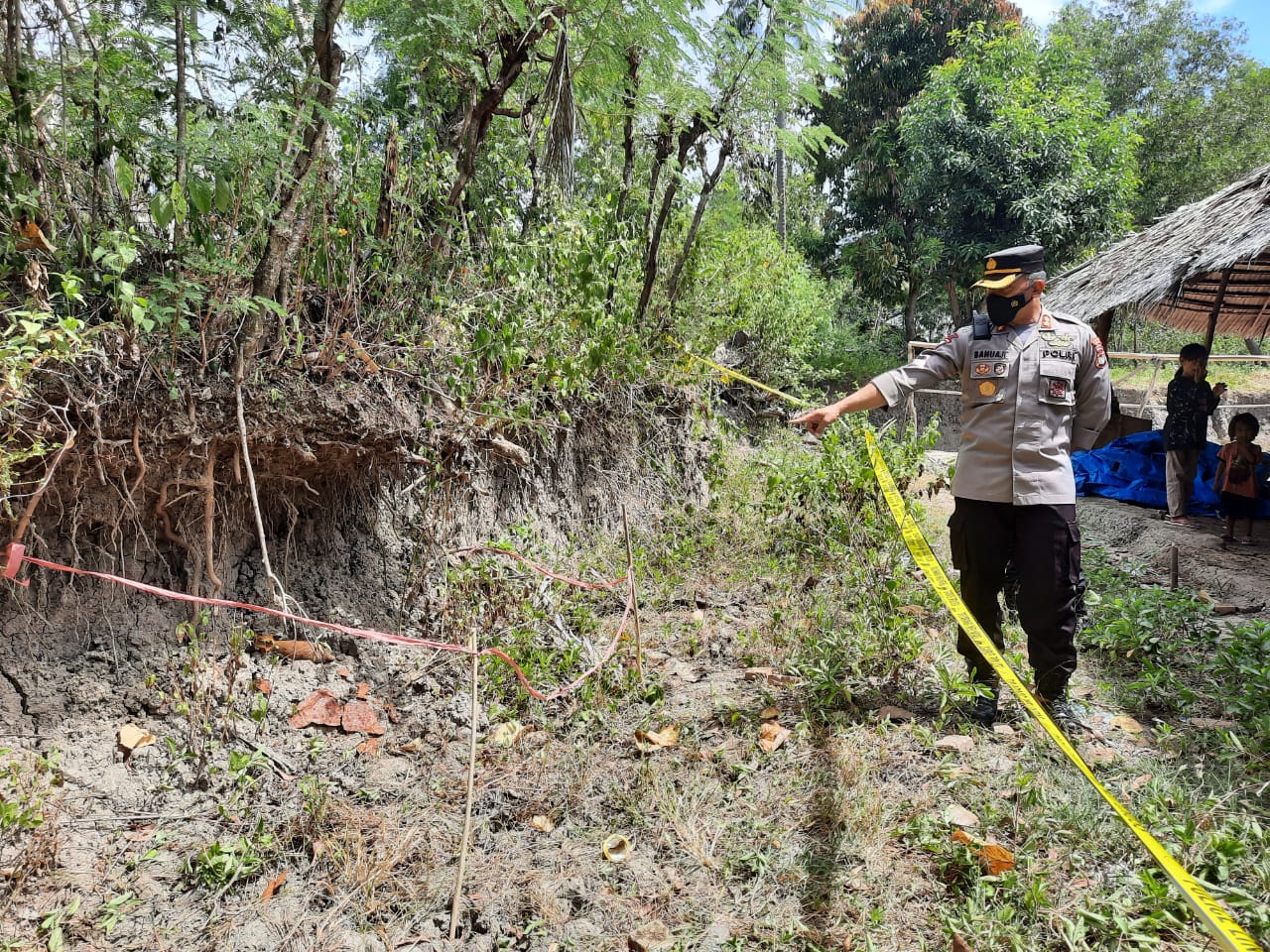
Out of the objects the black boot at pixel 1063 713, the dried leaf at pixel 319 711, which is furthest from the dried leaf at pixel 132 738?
the black boot at pixel 1063 713

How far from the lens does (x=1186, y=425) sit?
6.30 m

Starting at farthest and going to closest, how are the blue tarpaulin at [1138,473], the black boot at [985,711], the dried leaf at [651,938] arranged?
the blue tarpaulin at [1138,473]
the black boot at [985,711]
the dried leaf at [651,938]

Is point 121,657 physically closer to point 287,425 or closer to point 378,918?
point 287,425

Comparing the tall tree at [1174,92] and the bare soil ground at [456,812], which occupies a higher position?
the tall tree at [1174,92]

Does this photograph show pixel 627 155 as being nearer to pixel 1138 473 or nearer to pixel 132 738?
pixel 132 738

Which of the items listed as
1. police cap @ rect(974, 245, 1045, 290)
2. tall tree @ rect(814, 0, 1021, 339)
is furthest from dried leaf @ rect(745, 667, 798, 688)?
tall tree @ rect(814, 0, 1021, 339)

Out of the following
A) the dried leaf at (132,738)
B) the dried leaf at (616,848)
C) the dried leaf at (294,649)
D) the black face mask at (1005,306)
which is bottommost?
the dried leaf at (616,848)

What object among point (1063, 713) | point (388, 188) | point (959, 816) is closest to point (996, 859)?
point (959, 816)

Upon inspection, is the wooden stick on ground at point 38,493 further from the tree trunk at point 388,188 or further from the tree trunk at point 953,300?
the tree trunk at point 953,300

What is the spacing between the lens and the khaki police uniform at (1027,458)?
290 cm

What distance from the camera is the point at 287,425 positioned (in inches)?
115

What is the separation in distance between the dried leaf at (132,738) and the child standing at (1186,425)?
7.26 m

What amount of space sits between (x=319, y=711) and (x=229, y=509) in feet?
2.91

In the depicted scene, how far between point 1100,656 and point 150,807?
420 cm
